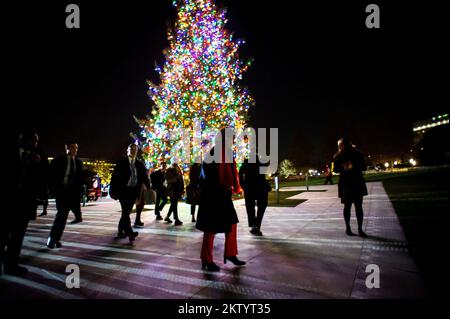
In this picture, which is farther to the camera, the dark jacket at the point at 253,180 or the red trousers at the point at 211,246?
the dark jacket at the point at 253,180

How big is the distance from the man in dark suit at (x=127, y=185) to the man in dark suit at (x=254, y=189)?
2267mm

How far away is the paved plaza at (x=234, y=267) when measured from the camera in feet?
8.79

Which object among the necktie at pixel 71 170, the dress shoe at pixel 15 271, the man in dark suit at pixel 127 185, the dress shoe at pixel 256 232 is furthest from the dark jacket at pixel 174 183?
the dress shoe at pixel 15 271

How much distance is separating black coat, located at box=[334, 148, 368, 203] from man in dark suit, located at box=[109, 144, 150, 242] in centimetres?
417

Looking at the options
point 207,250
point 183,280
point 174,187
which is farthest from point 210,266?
point 174,187

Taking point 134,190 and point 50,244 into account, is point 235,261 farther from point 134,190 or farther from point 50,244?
point 50,244

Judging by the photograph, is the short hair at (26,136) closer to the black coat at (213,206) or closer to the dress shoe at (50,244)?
the dress shoe at (50,244)

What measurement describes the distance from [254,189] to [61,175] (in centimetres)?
383

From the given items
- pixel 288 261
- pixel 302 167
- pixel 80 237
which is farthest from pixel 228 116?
pixel 302 167

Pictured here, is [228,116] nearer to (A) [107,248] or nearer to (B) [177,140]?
(B) [177,140]

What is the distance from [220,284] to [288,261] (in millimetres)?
1163

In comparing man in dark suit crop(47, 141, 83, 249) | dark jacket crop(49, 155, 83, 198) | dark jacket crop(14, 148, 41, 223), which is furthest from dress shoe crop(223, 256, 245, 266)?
dark jacket crop(49, 155, 83, 198)

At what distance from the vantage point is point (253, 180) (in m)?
5.71

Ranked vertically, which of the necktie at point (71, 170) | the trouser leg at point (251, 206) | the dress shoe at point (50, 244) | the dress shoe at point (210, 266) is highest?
the necktie at point (71, 170)
